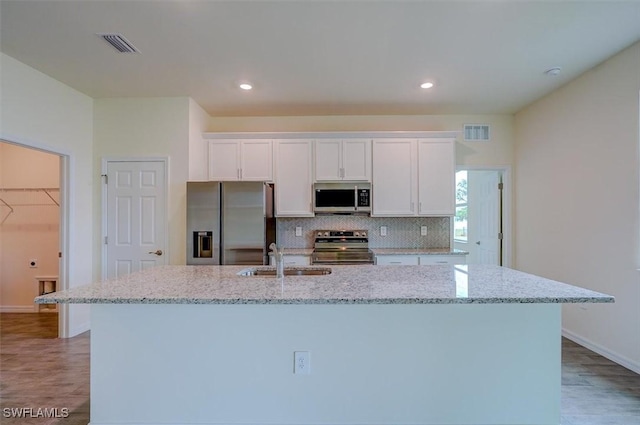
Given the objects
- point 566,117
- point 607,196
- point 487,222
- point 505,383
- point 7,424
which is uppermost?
point 566,117

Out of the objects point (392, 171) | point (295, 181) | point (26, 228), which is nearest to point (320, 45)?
point (295, 181)

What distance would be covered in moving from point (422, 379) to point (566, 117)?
11.0 feet

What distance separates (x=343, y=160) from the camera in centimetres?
420

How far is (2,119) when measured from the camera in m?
2.87

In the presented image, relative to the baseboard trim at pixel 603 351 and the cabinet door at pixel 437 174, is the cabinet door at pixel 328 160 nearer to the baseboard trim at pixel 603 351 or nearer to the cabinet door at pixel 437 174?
the cabinet door at pixel 437 174

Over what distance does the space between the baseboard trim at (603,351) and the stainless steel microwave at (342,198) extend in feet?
8.55

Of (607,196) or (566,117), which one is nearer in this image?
(607,196)

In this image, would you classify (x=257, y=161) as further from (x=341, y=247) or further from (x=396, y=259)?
(x=396, y=259)

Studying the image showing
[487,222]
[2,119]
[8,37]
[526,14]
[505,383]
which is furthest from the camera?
[487,222]

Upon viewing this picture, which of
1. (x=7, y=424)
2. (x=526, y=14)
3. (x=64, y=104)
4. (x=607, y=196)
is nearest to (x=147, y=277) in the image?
(x=7, y=424)

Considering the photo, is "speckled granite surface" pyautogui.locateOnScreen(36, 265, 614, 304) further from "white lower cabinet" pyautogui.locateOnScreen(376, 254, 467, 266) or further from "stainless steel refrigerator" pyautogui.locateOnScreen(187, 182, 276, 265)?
"white lower cabinet" pyautogui.locateOnScreen(376, 254, 467, 266)

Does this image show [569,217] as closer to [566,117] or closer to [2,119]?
[566,117]

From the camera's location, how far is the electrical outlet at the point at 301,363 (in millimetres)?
1861

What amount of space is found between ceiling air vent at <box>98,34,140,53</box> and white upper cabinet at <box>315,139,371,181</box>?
2217 mm
